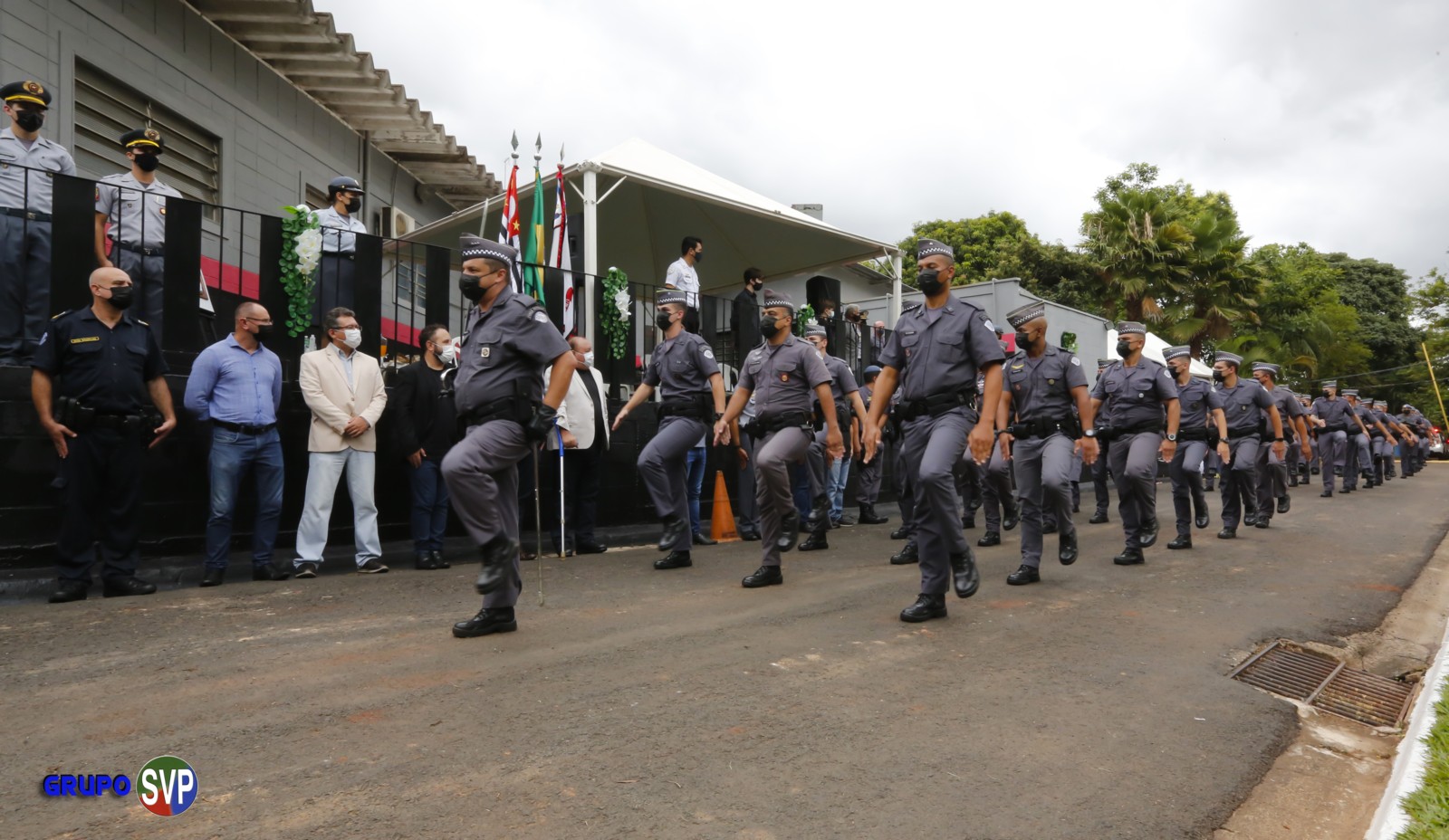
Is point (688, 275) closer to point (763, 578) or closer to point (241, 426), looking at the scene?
point (763, 578)

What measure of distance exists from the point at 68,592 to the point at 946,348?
5892 mm

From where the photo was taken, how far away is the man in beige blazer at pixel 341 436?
7.38m

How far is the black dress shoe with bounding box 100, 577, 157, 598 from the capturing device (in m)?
6.31

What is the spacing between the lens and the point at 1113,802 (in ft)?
9.98

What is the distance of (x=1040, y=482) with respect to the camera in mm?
7562

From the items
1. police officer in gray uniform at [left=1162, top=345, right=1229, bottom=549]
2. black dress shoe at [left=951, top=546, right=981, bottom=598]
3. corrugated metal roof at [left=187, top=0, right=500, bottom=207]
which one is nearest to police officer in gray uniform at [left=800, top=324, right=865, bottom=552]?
black dress shoe at [left=951, top=546, right=981, bottom=598]

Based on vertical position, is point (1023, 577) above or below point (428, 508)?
below

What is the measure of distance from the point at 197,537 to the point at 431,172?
11.1m

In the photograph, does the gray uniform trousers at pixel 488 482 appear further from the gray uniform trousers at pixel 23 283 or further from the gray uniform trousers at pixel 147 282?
the gray uniform trousers at pixel 23 283

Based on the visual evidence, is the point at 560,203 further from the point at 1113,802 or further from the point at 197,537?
the point at 1113,802

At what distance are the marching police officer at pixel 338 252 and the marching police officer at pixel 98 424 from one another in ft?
5.90

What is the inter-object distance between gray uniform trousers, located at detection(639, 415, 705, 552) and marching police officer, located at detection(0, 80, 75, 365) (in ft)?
14.8

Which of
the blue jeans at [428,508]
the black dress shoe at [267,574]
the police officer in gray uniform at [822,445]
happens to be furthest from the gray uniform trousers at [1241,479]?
the black dress shoe at [267,574]

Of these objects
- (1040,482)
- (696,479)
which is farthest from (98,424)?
(1040,482)
